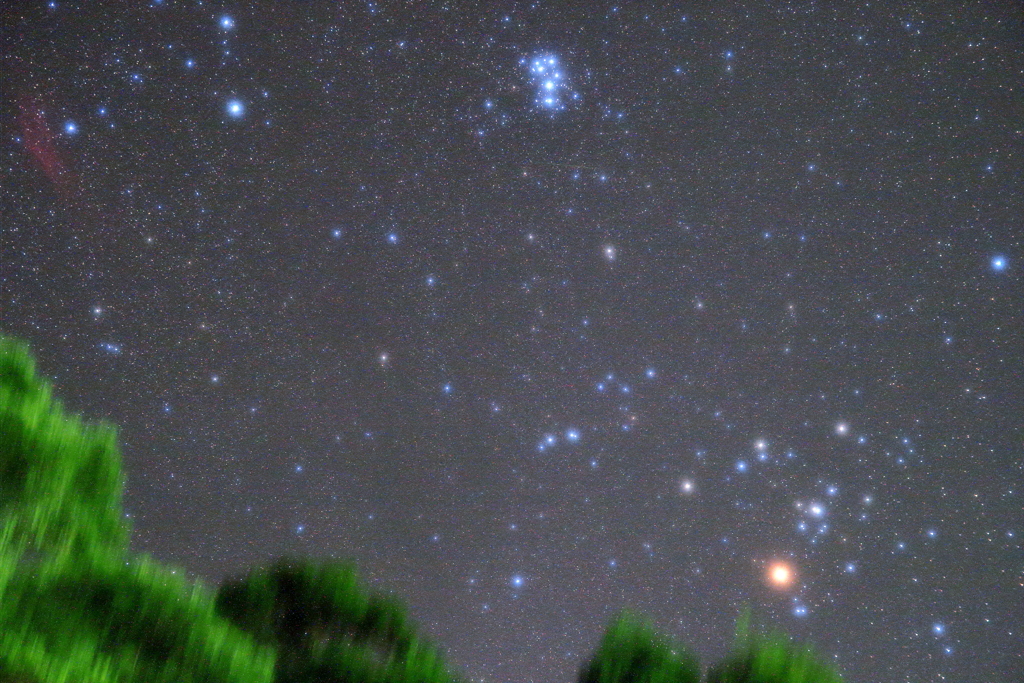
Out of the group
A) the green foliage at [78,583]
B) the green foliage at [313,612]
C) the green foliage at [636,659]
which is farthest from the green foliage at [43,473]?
the green foliage at [636,659]

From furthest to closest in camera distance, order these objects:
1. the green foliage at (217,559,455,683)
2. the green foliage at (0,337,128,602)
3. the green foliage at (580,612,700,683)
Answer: the green foliage at (217,559,455,683) < the green foliage at (580,612,700,683) < the green foliage at (0,337,128,602)

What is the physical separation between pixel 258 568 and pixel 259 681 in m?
1.79

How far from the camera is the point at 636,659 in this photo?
12.2 ft

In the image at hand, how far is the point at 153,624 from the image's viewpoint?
2861mm

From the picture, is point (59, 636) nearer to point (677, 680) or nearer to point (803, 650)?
point (677, 680)

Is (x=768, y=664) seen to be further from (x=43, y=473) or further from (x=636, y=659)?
(x=43, y=473)

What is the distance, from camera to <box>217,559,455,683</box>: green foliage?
438 cm

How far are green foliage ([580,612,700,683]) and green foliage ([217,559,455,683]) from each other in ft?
3.24

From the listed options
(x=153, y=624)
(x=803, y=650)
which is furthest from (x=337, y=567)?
(x=803, y=650)

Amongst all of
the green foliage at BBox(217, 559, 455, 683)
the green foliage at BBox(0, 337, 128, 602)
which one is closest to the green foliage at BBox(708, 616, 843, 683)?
the green foliage at BBox(217, 559, 455, 683)

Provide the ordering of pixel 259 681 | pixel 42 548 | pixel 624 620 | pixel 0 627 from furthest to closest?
pixel 624 620
pixel 42 548
pixel 259 681
pixel 0 627

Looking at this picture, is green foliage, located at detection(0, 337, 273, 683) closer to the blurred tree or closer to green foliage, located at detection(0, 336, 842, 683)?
green foliage, located at detection(0, 336, 842, 683)

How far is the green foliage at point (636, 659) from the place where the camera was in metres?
3.60

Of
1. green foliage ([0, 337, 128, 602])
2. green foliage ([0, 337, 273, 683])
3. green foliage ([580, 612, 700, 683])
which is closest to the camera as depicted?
green foliage ([0, 337, 273, 683])
